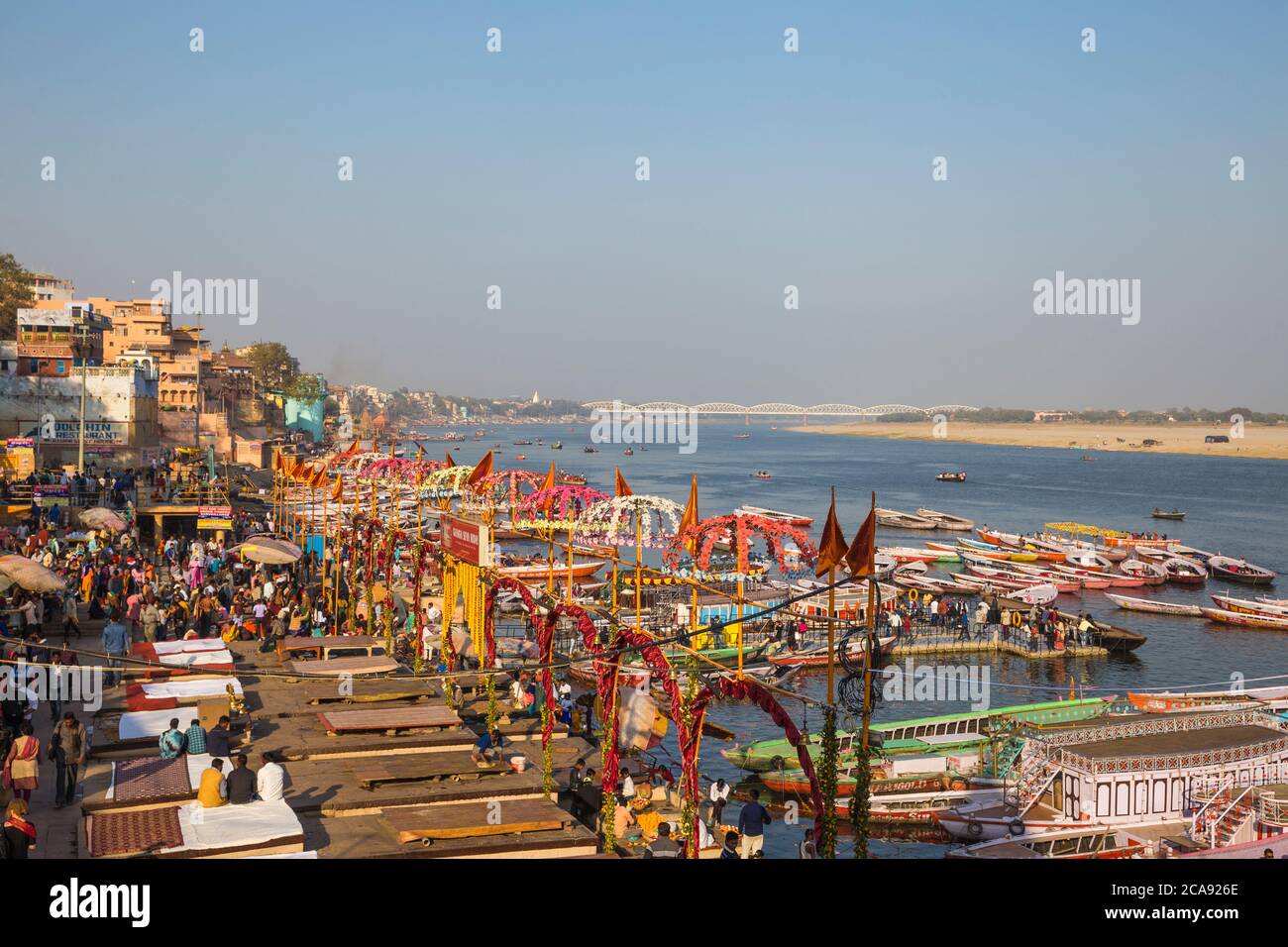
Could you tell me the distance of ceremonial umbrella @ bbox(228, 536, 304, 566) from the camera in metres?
28.9

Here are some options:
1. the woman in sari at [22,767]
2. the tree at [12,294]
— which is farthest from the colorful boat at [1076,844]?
the tree at [12,294]

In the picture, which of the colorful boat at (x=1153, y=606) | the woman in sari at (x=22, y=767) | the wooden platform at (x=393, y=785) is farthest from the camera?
the colorful boat at (x=1153, y=606)

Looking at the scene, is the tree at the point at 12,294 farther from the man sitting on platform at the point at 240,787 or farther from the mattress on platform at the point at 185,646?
the man sitting on platform at the point at 240,787

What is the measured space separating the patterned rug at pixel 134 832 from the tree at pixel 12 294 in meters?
64.0

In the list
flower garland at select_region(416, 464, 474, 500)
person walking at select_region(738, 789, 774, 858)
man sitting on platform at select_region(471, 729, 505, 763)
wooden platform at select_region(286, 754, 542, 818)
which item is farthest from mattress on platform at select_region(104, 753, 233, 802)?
flower garland at select_region(416, 464, 474, 500)

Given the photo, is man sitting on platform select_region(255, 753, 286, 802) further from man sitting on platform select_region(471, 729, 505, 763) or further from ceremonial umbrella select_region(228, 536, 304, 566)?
ceremonial umbrella select_region(228, 536, 304, 566)

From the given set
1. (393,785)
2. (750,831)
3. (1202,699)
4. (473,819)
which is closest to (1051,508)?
(1202,699)

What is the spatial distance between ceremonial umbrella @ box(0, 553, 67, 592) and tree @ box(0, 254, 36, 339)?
53.8m

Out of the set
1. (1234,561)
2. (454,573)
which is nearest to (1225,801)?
(454,573)

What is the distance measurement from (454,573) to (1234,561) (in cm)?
5028

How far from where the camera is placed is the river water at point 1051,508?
3475 cm

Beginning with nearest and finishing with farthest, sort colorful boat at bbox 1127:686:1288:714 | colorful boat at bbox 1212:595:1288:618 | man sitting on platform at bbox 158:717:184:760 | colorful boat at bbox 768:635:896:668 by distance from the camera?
man sitting on platform at bbox 158:717:184:760, colorful boat at bbox 1127:686:1288:714, colorful boat at bbox 768:635:896:668, colorful boat at bbox 1212:595:1288:618

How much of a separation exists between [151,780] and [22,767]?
5.04 feet
